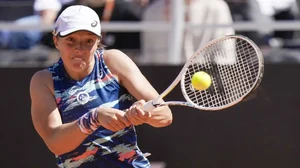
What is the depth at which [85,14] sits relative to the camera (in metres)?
3.46

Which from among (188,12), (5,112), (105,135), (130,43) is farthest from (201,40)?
(105,135)

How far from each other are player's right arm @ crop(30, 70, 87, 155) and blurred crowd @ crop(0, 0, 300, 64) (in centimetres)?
267

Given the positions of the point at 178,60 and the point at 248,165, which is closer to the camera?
the point at 248,165

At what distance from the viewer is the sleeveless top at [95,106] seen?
3529mm

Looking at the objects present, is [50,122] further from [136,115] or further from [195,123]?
[195,123]

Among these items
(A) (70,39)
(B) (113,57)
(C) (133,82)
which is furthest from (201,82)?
(A) (70,39)

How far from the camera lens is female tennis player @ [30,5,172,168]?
11.2 ft

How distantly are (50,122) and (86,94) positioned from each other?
0.21 m

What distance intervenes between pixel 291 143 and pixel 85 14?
2602 millimetres

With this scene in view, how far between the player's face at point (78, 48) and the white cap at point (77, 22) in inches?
1.1

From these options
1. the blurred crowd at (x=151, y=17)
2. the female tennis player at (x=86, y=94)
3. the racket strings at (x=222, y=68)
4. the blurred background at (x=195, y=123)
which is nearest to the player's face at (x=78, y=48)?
the female tennis player at (x=86, y=94)

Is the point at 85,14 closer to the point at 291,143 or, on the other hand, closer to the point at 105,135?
the point at 105,135

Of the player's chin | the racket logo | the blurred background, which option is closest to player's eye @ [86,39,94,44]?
the player's chin

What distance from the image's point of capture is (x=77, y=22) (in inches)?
A: 134
